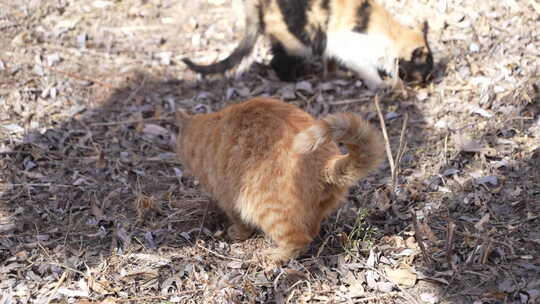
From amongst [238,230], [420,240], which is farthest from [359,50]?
[420,240]

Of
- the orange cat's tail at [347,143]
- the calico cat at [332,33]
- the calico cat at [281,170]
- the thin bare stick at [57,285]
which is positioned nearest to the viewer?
the orange cat's tail at [347,143]

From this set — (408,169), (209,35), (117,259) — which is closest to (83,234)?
(117,259)

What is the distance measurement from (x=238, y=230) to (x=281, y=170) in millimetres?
829

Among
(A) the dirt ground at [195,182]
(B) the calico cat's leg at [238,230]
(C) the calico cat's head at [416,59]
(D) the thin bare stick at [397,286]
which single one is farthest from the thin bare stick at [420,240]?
(C) the calico cat's head at [416,59]

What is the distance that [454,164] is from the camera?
457 cm

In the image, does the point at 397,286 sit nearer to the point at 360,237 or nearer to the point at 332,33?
the point at 360,237

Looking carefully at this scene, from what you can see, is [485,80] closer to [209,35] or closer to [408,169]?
[408,169]

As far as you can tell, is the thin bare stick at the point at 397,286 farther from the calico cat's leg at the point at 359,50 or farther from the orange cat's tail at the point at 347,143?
the calico cat's leg at the point at 359,50

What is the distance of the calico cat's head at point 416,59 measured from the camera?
6.11m

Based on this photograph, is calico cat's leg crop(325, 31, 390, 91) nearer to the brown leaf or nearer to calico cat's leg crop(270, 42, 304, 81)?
calico cat's leg crop(270, 42, 304, 81)

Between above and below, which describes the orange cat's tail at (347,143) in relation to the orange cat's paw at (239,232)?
above

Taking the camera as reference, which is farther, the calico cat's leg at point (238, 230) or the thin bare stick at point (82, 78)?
the thin bare stick at point (82, 78)

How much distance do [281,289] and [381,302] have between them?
24.5 inches

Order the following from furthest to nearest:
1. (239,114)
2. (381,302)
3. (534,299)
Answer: (239,114) < (381,302) < (534,299)
